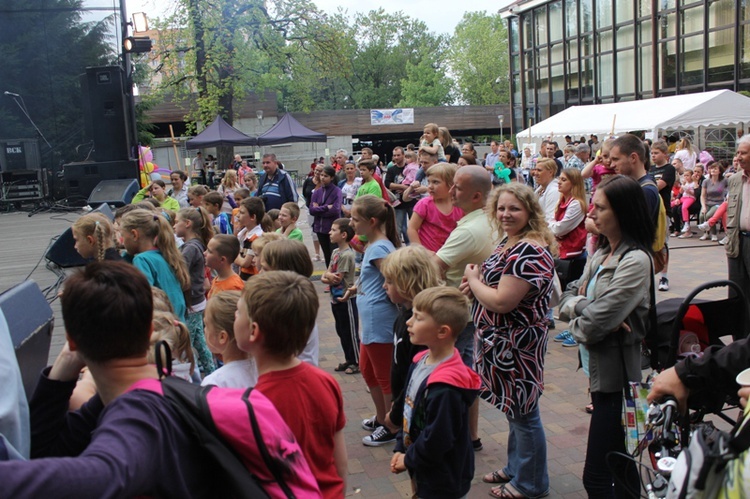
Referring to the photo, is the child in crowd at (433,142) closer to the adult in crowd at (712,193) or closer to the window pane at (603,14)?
the adult in crowd at (712,193)

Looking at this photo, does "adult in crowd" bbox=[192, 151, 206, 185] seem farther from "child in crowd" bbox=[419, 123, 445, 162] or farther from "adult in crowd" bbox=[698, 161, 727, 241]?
"child in crowd" bbox=[419, 123, 445, 162]

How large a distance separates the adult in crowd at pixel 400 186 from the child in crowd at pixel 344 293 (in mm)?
4126

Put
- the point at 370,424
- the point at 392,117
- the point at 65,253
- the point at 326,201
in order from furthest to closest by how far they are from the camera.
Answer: the point at 392,117
the point at 326,201
the point at 65,253
the point at 370,424

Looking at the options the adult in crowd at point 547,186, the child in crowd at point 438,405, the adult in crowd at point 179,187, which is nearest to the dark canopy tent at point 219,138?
the adult in crowd at point 179,187

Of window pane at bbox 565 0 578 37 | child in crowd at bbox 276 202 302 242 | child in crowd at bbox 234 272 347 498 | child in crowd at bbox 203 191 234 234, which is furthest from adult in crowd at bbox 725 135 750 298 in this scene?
window pane at bbox 565 0 578 37

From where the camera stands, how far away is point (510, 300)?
3395mm

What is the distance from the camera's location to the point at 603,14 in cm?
3303

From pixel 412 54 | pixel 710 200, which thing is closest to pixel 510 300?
pixel 710 200

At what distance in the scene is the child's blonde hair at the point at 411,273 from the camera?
3693 mm

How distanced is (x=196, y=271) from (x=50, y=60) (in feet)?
39.7

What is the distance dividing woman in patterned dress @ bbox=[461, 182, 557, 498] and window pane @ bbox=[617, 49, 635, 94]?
1220 inches

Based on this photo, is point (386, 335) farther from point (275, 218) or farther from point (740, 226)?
point (275, 218)

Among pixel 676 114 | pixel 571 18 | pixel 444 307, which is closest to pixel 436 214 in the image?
pixel 444 307

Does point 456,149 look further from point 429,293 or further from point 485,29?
point 485,29
